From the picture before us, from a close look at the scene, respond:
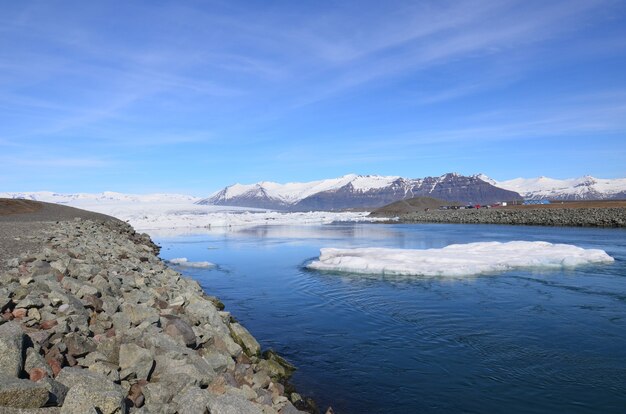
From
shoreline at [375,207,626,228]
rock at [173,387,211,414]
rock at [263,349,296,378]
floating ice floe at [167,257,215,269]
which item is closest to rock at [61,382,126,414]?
rock at [173,387,211,414]

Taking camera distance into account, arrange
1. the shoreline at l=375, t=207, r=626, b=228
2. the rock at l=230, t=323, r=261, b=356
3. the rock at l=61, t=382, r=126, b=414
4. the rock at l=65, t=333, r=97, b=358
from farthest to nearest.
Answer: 1. the shoreline at l=375, t=207, r=626, b=228
2. the rock at l=230, t=323, r=261, b=356
3. the rock at l=65, t=333, r=97, b=358
4. the rock at l=61, t=382, r=126, b=414

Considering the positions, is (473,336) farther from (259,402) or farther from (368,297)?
(259,402)

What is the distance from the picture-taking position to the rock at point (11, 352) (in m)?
3.88

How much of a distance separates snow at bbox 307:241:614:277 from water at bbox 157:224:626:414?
90cm

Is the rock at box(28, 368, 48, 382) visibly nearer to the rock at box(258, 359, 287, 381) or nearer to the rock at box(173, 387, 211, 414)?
the rock at box(173, 387, 211, 414)

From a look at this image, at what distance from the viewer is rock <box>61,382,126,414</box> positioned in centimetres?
366

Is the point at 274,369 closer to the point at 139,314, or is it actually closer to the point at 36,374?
the point at 139,314

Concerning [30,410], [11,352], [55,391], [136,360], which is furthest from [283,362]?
[30,410]

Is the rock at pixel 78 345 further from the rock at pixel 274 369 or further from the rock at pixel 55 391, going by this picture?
the rock at pixel 274 369

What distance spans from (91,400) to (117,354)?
5.55ft

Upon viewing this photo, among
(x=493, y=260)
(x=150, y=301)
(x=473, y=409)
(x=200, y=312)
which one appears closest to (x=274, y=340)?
(x=200, y=312)

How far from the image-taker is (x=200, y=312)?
8383 mm

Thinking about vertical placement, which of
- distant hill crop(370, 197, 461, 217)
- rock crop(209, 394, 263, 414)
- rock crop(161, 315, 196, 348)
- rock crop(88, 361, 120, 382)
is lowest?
rock crop(209, 394, 263, 414)

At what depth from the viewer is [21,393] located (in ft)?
11.5
